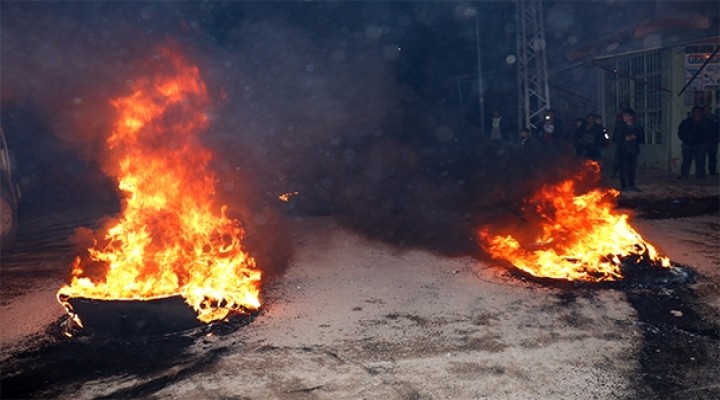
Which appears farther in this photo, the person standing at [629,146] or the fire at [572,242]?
the person standing at [629,146]

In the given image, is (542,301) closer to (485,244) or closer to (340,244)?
(485,244)

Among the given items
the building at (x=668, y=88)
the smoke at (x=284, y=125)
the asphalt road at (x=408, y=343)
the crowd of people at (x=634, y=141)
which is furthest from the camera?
the building at (x=668, y=88)

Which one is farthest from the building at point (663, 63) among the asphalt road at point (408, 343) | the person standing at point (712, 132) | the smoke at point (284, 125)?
the asphalt road at point (408, 343)

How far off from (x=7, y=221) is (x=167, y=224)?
18.3 ft

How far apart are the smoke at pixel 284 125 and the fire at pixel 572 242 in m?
0.71

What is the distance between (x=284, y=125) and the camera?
15773mm

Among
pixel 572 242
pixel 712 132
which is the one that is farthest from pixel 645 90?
pixel 572 242

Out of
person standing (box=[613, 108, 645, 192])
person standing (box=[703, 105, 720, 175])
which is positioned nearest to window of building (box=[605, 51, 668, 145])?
person standing (box=[703, 105, 720, 175])

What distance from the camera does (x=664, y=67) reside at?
44.6 feet

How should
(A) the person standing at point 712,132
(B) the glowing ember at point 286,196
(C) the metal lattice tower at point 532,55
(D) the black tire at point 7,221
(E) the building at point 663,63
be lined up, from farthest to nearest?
1. (C) the metal lattice tower at point 532,55
2. (B) the glowing ember at point 286,196
3. (A) the person standing at point 712,132
4. (E) the building at point 663,63
5. (D) the black tire at point 7,221

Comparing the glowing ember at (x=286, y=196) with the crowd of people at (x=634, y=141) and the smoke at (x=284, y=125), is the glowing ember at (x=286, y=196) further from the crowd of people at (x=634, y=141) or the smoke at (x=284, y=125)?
the crowd of people at (x=634, y=141)

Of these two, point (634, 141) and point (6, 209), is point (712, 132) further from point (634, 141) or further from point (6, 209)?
point (6, 209)

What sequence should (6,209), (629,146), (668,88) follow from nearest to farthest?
(6,209) → (629,146) → (668,88)

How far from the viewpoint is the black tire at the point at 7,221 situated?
9.09 meters
